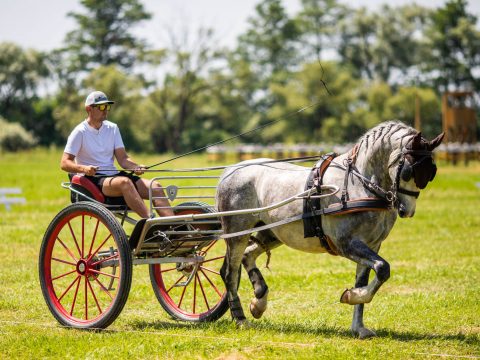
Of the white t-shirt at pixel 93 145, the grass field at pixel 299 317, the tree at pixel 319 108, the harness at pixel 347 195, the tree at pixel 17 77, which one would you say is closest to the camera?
the grass field at pixel 299 317

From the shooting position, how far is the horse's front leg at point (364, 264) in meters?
7.41

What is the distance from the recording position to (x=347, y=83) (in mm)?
69750

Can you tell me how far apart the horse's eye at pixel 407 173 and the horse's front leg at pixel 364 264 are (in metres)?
0.74

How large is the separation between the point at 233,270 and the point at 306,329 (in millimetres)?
1021

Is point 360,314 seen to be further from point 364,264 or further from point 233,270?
point 233,270

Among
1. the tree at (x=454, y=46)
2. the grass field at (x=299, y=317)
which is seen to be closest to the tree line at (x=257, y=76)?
the tree at (x=454, y=46)

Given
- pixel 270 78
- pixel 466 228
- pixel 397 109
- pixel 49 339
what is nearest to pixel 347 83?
pixel 397 109

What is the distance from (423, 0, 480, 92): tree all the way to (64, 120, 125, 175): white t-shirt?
6488 cm

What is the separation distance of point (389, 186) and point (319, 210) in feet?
2.30

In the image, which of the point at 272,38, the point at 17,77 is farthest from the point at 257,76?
the point at 17,77

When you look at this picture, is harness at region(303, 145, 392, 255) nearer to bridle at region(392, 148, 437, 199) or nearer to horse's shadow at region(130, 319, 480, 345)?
bridle at region(392, 148, 437, 199)

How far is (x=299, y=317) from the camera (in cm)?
908

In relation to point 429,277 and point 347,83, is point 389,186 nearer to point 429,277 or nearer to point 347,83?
point 429,277

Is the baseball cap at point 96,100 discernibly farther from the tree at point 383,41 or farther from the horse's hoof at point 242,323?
the tree at point 383,41
